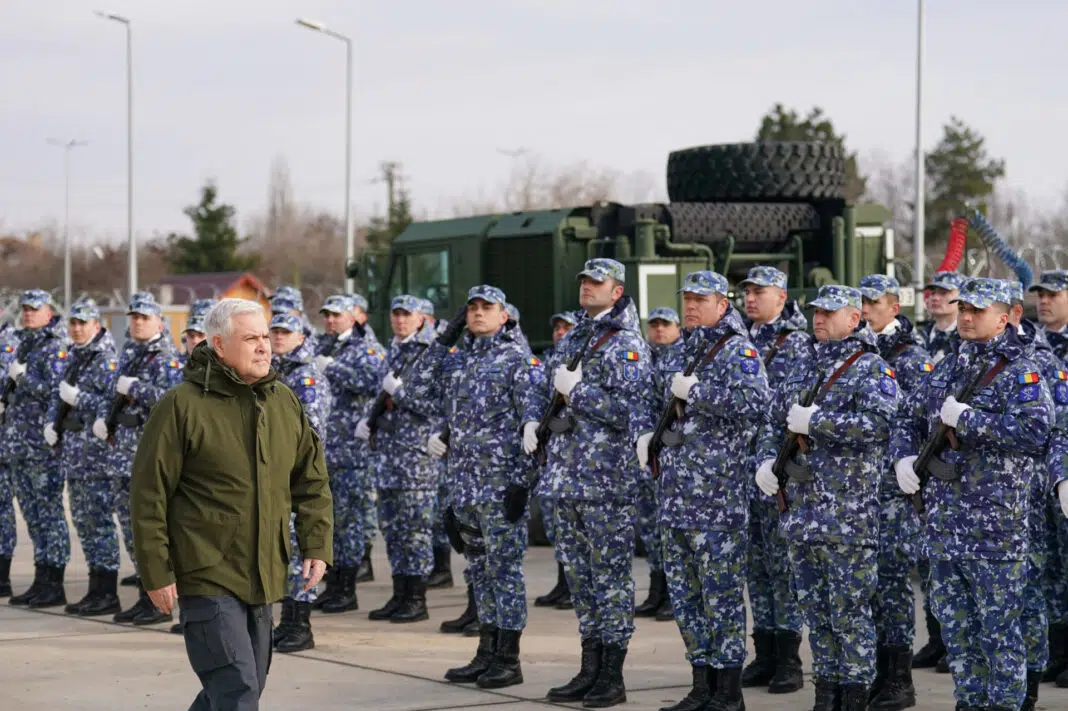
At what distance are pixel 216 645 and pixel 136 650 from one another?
14.4 ft

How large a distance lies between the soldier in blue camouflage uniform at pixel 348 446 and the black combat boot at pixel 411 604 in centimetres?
57

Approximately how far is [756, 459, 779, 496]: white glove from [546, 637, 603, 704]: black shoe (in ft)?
4.34

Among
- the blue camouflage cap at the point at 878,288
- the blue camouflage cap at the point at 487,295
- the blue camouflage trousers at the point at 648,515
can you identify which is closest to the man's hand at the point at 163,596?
the blue camouflage cap at the point at 487,295

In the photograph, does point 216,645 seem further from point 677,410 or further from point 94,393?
point 94,393

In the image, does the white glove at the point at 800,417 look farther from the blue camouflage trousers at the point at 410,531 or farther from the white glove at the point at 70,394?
the white glove at the point at 70,394

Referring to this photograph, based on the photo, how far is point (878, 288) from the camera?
8656 mm

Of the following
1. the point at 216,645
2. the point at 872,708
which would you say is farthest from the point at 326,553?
the point at 872,708

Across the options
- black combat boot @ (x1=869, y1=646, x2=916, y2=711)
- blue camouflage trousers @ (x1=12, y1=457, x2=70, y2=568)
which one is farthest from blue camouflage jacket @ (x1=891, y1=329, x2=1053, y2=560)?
blue camouflage trousers @ (x1=12, y1=457, x2=70, y2=568)

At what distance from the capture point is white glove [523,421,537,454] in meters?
8.45

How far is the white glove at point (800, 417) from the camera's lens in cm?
725

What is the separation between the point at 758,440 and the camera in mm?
7945

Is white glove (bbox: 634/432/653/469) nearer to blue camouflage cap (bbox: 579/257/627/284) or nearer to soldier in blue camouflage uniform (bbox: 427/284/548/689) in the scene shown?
soldier in blue camouflage uniform (bbox: 427/284/548/689)

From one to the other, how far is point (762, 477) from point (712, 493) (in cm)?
27

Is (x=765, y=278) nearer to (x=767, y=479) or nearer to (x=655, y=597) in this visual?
(x=767, y=479)
